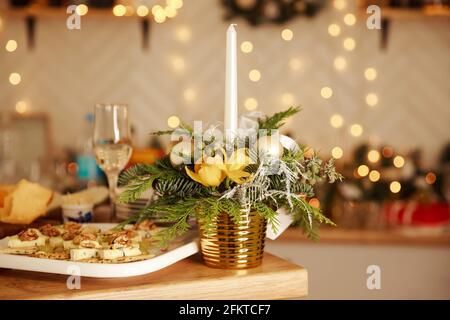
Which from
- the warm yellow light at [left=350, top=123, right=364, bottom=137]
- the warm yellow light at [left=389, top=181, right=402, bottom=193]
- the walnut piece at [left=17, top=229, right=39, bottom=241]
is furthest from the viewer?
the warm yellow light at [left=350, top=123, right=364, bottom=137]

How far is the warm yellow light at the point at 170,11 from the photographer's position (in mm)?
2883

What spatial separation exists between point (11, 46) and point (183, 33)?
30.6 inches

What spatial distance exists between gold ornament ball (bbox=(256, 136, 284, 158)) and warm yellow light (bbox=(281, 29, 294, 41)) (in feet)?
6.58

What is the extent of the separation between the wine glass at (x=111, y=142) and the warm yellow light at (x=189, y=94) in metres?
1.71

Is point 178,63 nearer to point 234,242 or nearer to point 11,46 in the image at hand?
point 11,46

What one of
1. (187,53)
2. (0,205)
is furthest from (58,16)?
(0,205)

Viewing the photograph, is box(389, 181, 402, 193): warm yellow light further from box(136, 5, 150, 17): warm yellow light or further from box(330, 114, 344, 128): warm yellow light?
box(136, 5, 150, 17): warm yellow light

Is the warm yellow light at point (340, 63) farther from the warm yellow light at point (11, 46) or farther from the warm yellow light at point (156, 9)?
the warm yellow light at point (11, 46)

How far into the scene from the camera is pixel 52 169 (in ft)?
9.52

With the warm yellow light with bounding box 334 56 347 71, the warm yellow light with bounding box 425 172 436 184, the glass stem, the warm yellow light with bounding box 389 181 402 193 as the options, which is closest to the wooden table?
the glass stem

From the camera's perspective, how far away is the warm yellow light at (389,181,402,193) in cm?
271

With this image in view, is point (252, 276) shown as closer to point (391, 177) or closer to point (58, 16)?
point (391, 177)

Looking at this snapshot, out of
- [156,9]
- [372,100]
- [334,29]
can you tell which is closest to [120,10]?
[156,9]
